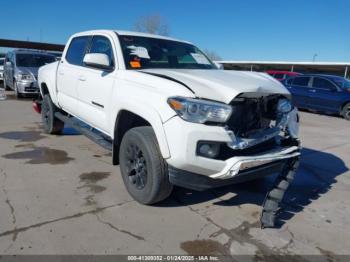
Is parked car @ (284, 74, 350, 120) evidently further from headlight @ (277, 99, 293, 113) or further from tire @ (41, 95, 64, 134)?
tire @ (41, 95, 64, 134)

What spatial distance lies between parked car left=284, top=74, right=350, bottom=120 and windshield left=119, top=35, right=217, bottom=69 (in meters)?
9.59

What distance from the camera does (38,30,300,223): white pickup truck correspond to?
2988mm

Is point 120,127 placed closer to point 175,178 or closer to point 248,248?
point 175,178

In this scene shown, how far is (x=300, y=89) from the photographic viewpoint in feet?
46.3

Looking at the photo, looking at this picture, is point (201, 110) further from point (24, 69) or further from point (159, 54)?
Answer: point (24, 69)

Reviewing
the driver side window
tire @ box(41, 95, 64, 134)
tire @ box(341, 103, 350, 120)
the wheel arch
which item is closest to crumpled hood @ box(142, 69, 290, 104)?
the wheel arch

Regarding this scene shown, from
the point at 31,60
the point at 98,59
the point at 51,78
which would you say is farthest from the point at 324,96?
the point at 31,60

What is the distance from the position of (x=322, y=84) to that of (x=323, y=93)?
441mm

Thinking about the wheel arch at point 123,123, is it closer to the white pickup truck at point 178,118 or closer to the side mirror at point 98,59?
the white pickup truck at point 178,118

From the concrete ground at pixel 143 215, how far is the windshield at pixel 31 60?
863cm

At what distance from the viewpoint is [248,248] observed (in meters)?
2.96

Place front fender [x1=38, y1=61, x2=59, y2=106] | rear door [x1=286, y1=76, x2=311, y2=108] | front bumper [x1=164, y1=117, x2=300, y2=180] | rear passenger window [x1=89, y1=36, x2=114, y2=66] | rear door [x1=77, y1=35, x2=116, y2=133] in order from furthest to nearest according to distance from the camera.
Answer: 1. rear door [x1=286, y1=76, x2=311, y2=108]
2. front fender [x1=38, y1=61, x2=59, y2=106]
3. rear passenger window [x1=89, y1=36, x2=114, y2=66]
4. rear door [x1=77, y1=35, x2=116, y2=133]
5. front bumper [x1=164, y1=117, x2=300, y2=180]

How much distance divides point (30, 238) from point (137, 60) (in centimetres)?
233

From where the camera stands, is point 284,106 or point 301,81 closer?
point 284,106
